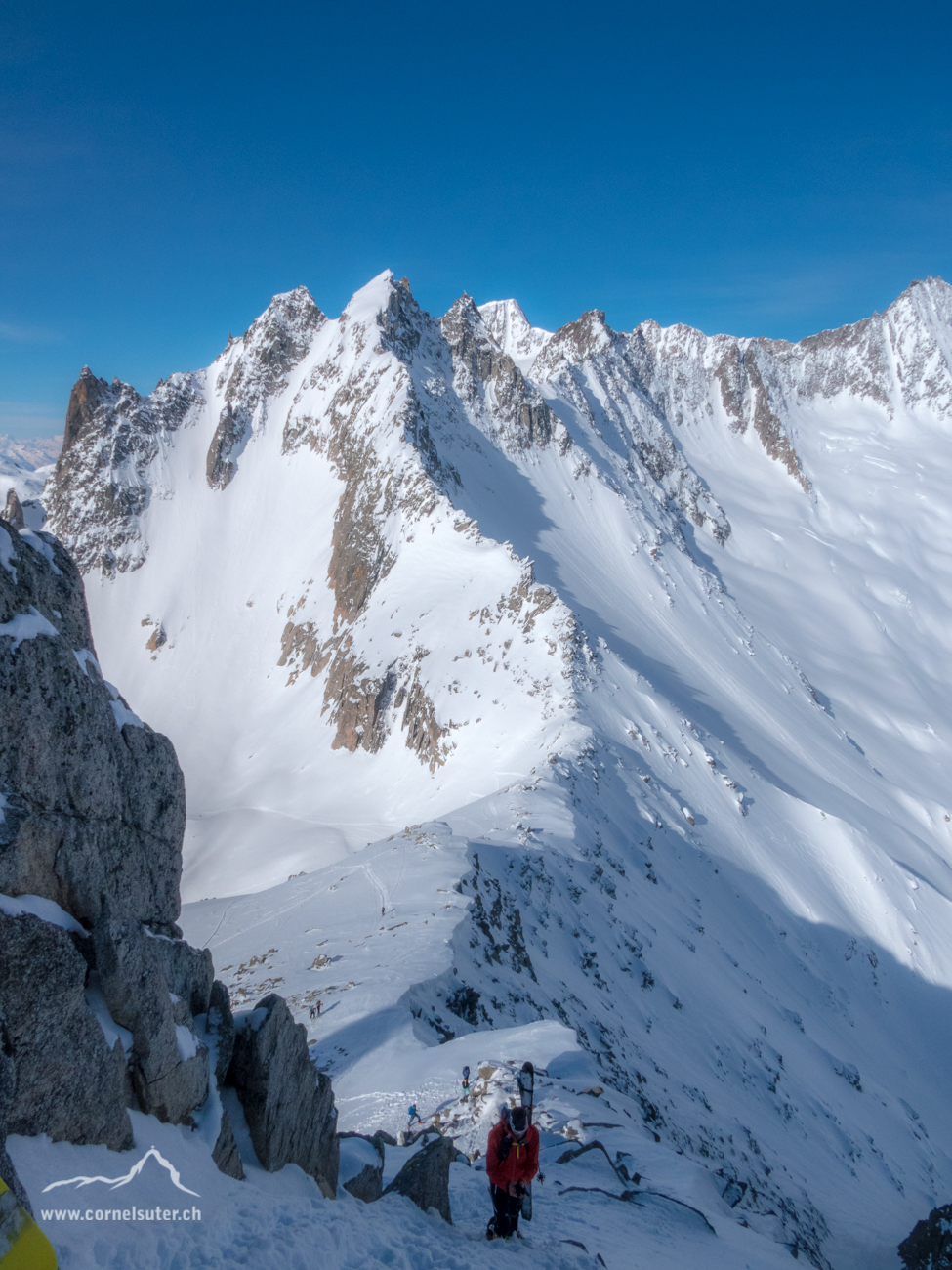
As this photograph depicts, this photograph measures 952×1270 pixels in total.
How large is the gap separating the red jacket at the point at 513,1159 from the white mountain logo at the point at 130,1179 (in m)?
3.33

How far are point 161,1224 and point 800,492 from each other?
161365mm

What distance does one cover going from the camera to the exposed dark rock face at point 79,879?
563 centimetres

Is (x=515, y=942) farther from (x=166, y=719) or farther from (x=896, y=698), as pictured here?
(x=896, y=698)

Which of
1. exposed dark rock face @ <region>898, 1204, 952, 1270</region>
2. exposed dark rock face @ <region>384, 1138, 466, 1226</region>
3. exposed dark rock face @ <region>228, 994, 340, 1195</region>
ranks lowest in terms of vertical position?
exposed dark rock face @ <region>898, 1204, 952, 1270</region>

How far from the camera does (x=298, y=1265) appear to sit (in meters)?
6.12

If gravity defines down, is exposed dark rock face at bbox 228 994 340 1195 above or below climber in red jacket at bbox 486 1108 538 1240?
above

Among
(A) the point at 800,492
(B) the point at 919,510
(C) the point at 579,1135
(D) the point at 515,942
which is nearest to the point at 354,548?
(D) the point at 515,942

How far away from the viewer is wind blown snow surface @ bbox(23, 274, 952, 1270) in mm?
14633

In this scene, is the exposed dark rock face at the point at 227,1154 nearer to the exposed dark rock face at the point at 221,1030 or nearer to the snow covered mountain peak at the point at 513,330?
the exposed dark rock face at the point at 221,1030

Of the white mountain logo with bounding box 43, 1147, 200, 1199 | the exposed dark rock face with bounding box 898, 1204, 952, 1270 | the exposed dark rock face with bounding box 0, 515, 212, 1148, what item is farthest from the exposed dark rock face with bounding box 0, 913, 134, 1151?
the exposed dark rock face with bounding box 898, 1204, 952, 1270

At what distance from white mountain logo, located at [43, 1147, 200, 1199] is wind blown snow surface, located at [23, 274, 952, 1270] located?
99mm

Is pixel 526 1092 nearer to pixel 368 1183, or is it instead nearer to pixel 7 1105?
pixel 368 1183

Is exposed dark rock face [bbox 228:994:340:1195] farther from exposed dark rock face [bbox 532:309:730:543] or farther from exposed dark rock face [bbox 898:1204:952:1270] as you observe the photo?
exposed dark rock face [bbox 532:309:730:543]

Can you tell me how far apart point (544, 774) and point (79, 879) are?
28.1m
